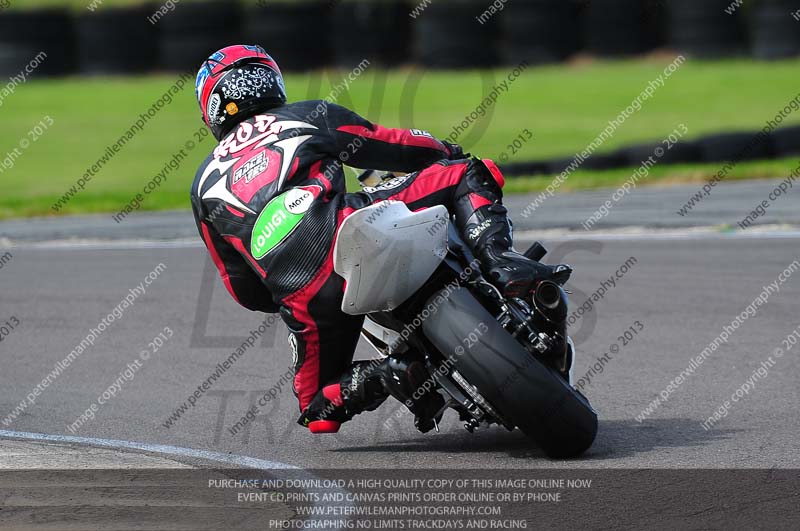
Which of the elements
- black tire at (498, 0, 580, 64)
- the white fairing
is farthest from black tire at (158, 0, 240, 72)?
the white fairing

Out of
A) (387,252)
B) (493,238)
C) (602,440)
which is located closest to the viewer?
(387,252)

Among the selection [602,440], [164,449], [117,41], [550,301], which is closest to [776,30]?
[117,41]

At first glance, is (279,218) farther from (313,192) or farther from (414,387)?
(414,387)

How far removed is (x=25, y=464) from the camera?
490 centimetres

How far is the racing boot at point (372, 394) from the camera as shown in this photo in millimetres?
4875

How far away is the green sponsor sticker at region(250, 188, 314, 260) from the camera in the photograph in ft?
16.1

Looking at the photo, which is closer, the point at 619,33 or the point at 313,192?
the point at 313,192

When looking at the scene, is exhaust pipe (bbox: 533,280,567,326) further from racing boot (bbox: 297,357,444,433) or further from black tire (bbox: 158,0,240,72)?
black tire (bbox: 158,0,240,72)

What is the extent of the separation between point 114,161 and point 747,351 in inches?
522

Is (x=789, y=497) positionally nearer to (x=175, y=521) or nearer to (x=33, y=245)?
(x=175, y=521)

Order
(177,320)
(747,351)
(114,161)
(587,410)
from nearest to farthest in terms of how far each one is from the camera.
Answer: (587,410) < (747,351) < (177,320) < (114,161)

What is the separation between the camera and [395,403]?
19.8ft

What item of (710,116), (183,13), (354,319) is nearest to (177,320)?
(354,319)

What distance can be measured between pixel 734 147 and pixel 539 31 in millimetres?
8930
